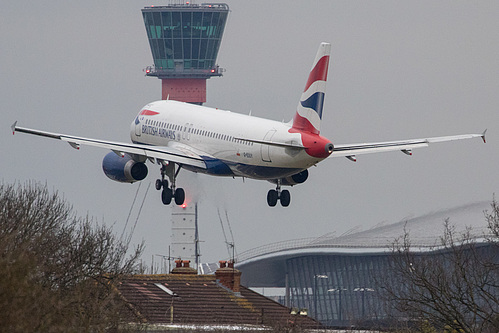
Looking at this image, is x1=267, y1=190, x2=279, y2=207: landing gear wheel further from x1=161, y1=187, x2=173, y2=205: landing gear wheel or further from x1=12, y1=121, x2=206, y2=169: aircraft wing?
x1=161, y1=187, x2=173, y2=205: landing gear wheel

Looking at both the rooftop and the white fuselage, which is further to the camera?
the rooftop

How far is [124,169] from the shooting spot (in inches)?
3383

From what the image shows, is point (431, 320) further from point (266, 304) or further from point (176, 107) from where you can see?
point (266, 304)

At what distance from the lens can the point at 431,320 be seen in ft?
224

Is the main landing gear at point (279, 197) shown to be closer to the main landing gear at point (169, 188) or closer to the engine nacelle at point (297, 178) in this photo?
the engine nacelle at point (297, 178)

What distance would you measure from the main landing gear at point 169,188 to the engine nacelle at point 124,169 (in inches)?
46.9

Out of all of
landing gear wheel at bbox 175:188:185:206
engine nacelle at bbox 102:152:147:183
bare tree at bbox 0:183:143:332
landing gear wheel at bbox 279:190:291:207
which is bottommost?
bare tree at bbox 0:183:143:332

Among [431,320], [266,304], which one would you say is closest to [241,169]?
[431,320]

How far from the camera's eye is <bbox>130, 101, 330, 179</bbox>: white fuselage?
7538cm

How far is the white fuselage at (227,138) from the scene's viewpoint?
2968 inches

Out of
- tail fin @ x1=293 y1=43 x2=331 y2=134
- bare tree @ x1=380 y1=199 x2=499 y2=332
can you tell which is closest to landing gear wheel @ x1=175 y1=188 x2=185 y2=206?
tail fin @ x1=293 y1=43 x2=331 y2=134

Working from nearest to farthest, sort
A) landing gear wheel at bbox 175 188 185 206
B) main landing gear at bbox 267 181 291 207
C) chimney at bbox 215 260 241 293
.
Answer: main landing gear at bbox 267 181 291 207 → landing gear wheel at bbox 175 188 185 206 → chimney at bbox 215 260 241 293

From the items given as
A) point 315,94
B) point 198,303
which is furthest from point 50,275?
point 198,303

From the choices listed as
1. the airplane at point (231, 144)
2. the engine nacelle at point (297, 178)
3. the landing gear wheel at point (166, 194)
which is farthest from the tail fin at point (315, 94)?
the landing gear wheel at point (166, 194)
